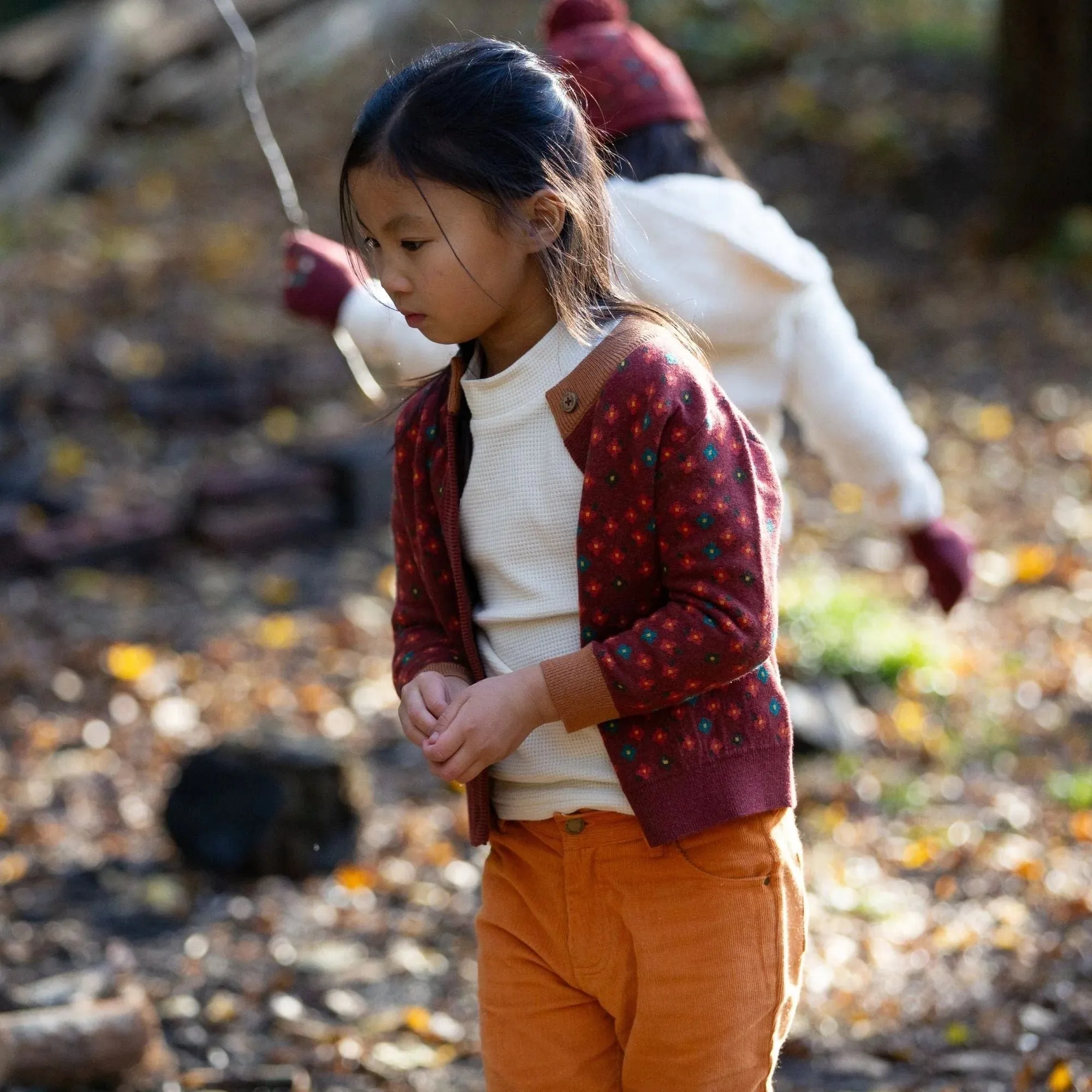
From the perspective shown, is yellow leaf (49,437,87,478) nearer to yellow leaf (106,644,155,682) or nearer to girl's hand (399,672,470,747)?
yellow leaf (106,644,155,682)

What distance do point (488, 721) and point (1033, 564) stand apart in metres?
5.13

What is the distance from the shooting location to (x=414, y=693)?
1.90 meters

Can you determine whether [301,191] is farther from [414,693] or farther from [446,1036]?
[414,693]

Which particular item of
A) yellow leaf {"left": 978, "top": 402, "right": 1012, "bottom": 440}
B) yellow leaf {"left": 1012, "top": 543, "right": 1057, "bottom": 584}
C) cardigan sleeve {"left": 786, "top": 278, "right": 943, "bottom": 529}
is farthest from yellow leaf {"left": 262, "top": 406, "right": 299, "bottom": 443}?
cardigan sleeve {"left": 786, "top": 278, "right": 943, "bottom": 529}

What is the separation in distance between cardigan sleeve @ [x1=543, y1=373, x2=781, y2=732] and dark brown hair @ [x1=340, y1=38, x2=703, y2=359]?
21cm

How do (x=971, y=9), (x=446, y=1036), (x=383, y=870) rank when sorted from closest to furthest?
1. (x=446, y=1036)
2. (x=383, y=870)
3. (x=971, y=9)

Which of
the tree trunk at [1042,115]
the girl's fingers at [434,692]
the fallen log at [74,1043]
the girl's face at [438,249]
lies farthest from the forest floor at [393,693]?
the girl's face at [438,249]

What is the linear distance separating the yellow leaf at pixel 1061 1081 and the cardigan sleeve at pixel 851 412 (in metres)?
1.06

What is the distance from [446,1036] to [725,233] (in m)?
1.76

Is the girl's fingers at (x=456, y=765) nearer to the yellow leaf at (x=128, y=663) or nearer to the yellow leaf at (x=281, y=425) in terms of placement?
the yellow leaf at (x=128, y=663)

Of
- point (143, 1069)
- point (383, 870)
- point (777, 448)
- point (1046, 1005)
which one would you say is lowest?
point (383, 870)

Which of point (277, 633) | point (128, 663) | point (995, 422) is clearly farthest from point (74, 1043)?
point (995, 422)

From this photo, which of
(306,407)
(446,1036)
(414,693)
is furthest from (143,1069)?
(306,407)

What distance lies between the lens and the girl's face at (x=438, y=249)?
1.77 meters
